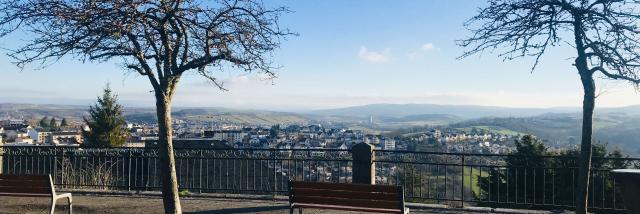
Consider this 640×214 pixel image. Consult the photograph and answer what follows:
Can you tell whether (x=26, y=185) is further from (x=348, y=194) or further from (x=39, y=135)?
(x=39, y=135)

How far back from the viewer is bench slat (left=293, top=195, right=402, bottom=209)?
6988mm

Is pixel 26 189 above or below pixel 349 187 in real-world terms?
below

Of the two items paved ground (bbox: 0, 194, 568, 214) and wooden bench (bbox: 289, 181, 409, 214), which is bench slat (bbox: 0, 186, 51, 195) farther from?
wooden bench (bbox: 289, 181, 409, 214)

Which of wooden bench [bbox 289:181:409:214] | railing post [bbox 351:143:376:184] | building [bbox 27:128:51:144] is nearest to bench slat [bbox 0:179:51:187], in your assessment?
wooden bench [bbox 289:181:409:214]

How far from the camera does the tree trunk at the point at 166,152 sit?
295 inches

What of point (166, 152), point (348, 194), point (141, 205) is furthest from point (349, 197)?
point (141, 205)

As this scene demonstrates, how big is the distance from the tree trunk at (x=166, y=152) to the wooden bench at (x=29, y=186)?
5.58ft

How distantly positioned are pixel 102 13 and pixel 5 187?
3545 mm

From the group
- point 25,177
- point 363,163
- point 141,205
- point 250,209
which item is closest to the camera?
point 25,177

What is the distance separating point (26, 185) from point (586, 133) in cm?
786

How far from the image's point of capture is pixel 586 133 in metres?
6.70

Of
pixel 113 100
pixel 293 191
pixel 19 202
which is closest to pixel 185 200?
pixel 19 202

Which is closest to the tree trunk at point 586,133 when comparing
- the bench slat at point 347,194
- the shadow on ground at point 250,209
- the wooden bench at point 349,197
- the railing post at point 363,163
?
the wooden bench at point 349,197

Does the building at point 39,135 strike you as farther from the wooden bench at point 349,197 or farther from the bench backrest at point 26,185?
the wooden bench at point 349,197
